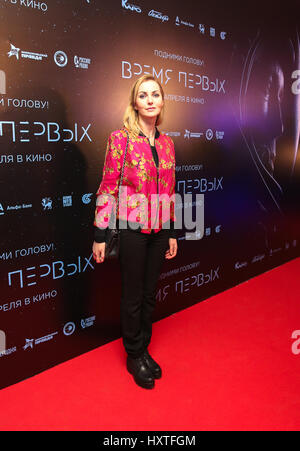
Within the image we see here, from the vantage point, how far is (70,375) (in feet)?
7.53

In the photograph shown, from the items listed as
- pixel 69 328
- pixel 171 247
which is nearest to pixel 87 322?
pixel 69 328

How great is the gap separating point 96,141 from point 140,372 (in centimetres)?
134

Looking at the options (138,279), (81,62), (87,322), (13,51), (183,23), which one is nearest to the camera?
(13,51)

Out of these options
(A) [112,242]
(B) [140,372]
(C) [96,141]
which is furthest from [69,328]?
(C) [96,141]

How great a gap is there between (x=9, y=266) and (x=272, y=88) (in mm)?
3048

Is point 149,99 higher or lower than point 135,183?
higher

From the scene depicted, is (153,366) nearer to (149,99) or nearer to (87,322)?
(87,322)

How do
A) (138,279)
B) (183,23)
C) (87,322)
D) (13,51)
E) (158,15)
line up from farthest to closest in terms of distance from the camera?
1. (183,23)
2. (158,15)
3. (87,322)
4. (138,279)
5. (13,51)

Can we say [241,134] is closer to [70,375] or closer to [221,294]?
[221,294]

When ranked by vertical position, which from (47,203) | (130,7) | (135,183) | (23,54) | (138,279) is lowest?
(138,279)

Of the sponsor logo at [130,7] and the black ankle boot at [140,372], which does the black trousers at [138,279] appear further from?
the sponsor logo at [130,7]

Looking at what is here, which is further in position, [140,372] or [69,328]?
[69,328]

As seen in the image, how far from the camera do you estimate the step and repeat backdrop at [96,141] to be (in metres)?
2.05

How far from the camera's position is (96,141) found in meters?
2.37
